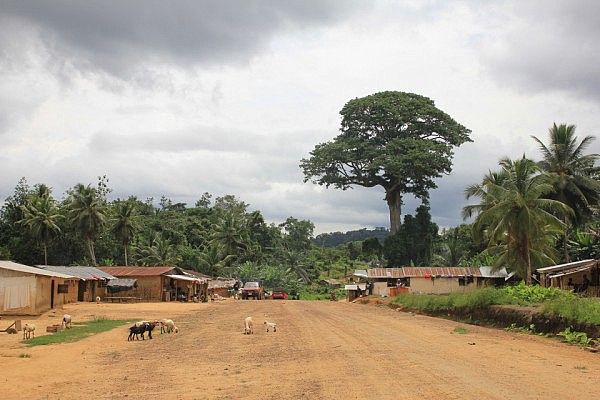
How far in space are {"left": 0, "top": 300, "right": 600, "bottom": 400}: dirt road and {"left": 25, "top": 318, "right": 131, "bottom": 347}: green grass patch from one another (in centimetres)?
71

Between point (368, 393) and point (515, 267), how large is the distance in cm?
2871

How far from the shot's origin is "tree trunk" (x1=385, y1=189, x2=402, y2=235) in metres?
65.1

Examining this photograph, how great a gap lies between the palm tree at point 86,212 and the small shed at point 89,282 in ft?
35.3

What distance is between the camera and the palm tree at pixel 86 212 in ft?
200

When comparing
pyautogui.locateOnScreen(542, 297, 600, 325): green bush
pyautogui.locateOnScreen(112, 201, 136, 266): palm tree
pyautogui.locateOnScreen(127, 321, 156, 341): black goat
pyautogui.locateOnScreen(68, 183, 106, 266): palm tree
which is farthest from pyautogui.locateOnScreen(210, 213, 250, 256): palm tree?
pyautogui.locateOnScreen(542, 297, 600, 325): green bush

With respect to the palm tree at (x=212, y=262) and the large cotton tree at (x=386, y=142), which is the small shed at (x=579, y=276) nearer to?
the large cotton tree at (x=386, y=142)

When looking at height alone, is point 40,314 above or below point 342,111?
below

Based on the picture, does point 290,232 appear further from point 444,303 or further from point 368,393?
point 368,393

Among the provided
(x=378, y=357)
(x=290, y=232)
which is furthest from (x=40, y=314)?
(x=290, y=232)

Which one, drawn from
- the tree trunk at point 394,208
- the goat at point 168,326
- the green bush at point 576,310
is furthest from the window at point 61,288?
the tree trunk at point 394,208

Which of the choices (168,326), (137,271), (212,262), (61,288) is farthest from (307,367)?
(212,262)

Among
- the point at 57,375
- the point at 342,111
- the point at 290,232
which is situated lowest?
the point at 57,375

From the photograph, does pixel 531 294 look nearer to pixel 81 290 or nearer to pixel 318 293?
pixel 81 290

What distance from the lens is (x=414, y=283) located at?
174 feet
